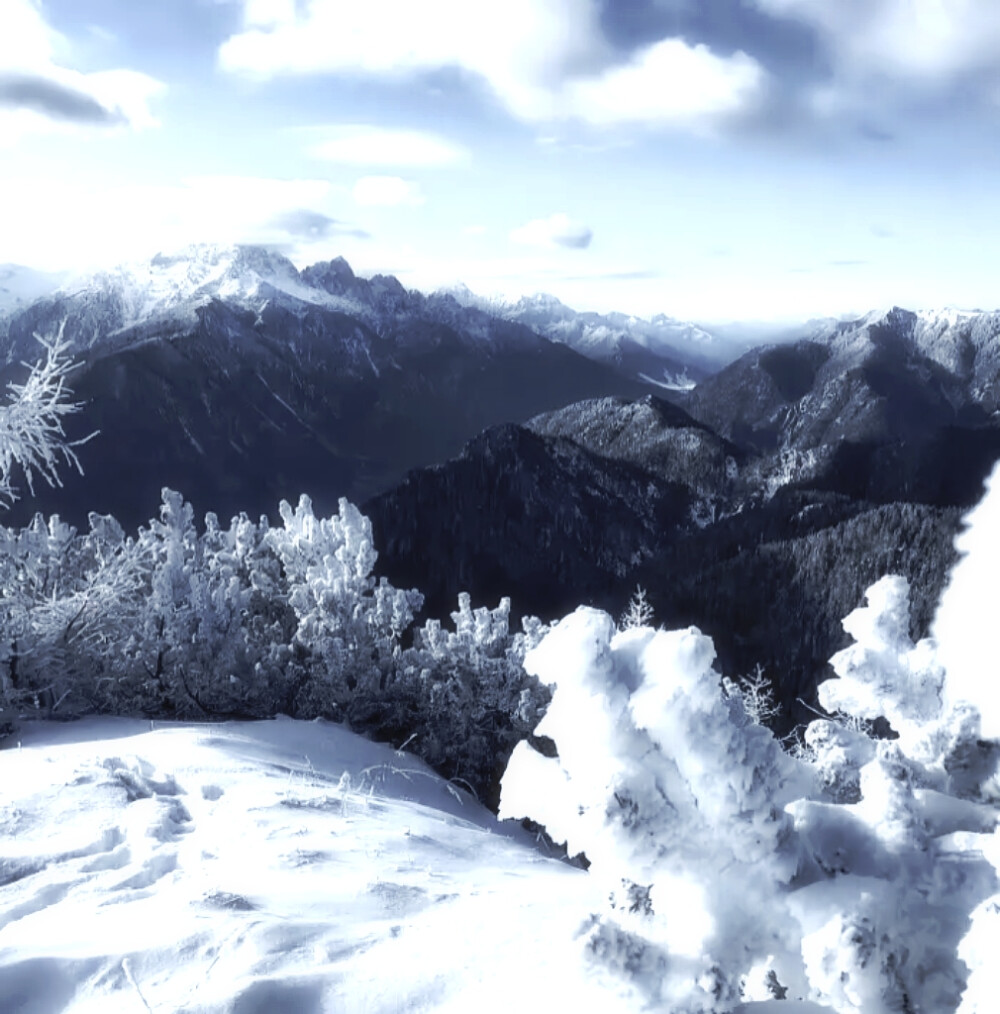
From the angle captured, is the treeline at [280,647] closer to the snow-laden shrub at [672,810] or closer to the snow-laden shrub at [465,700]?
the snow-laden shrub at [465,700]

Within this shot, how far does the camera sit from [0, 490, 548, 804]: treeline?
1619 centimetres

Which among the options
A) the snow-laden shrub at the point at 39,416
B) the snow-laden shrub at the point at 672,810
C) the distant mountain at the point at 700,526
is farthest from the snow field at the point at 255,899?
the distant mountain at the point at 700,526

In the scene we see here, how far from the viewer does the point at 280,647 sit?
18.8 m

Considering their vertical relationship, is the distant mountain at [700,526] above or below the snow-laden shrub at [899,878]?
below

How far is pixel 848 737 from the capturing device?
5.42 metres

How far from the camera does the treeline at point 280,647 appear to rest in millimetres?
16188

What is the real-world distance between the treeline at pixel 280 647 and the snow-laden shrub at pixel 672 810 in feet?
41.0

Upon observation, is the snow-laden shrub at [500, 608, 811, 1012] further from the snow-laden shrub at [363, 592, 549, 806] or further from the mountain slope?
the mountain slope

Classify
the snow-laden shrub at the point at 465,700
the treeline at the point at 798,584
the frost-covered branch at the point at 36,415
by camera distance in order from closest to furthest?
the frost-covered branch at the point at 36,415 < the snow-laden shrub at the point at 465,700 < the treeline at the point at 798,584

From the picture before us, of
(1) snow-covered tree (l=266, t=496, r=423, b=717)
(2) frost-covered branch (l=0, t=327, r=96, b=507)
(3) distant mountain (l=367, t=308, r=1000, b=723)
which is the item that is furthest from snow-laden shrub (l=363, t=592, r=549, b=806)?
(3) distant mountain (l=367, t=308, r=1000, b=723)

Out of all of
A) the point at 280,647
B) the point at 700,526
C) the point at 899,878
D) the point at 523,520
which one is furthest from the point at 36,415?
the point at 700,526

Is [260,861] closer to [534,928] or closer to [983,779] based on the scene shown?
[534,928]

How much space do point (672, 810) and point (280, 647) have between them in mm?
16185

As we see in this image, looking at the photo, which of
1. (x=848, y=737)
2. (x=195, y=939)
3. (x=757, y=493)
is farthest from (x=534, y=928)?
(x=757, y=493)
